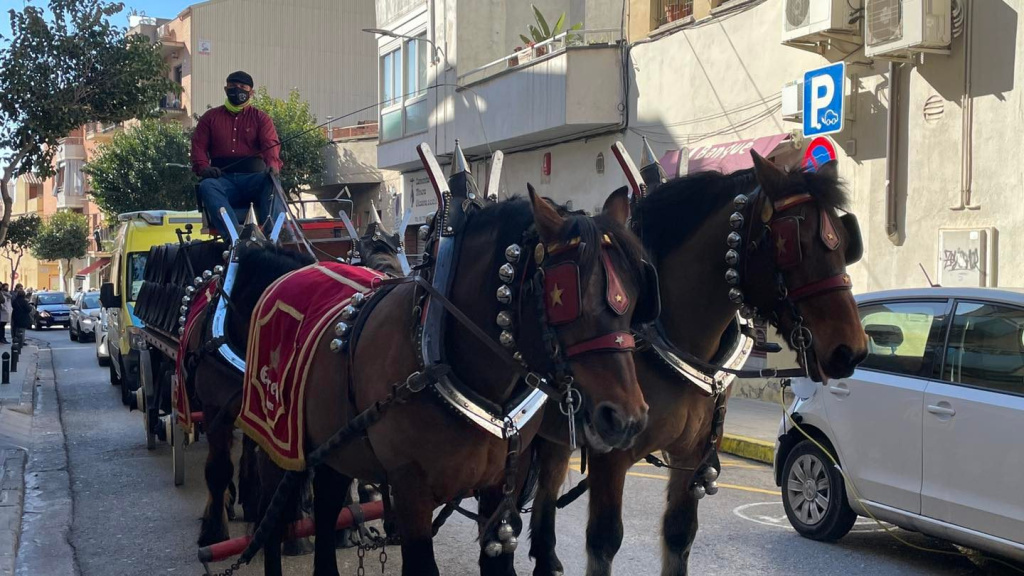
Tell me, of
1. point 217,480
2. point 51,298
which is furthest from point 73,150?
point 217,480

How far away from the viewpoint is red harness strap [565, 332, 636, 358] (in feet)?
10.8

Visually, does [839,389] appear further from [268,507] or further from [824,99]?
[824,99]

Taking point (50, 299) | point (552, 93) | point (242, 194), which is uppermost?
point (552, 93)

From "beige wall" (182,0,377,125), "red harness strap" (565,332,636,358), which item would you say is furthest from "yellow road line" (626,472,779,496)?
"beige wall" (182,0,377,125)

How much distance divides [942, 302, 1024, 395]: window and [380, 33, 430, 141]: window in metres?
17.6

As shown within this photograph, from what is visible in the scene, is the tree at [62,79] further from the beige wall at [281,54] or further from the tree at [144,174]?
the beige wall at [281,54]

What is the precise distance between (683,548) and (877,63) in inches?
370

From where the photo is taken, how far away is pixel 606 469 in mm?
4684

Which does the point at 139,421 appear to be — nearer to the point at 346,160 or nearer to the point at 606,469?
the point at 606,469

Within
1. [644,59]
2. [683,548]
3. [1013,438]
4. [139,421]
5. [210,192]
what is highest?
[644,59]

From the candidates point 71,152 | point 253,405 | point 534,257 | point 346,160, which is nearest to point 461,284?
point 534,257

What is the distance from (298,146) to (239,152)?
26.3m

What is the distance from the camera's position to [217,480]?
6.30 metres

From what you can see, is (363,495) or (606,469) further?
(363,495)
